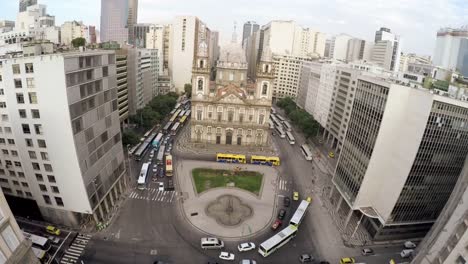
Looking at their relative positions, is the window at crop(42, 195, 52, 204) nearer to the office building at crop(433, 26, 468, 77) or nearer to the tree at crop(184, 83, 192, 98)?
the tree at crop(184, 83, 192, 98)

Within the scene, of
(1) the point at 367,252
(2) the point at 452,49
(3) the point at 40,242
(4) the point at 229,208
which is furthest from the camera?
(2) the point at 452,49

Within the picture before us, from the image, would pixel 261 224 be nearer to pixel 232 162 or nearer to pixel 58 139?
pixel 232 162

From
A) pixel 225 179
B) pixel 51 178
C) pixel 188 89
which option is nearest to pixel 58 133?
pixel 51 178

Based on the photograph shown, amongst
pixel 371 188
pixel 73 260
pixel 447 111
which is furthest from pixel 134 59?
→ pixel 447 111

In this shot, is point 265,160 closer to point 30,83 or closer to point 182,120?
point 182,120

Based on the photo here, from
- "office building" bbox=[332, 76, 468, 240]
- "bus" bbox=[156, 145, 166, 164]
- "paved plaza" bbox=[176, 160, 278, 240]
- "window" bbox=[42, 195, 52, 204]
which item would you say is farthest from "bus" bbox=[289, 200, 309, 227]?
"window" bbox=[42, 195, 52, 204]

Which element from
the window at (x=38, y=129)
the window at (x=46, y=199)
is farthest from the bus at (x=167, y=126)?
the window at (x=38, y=129)
